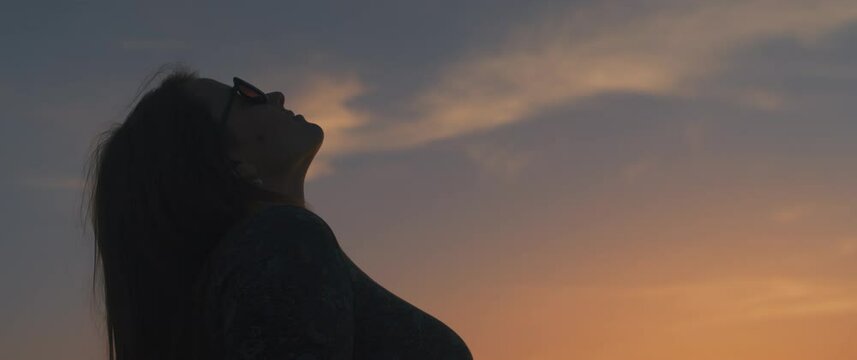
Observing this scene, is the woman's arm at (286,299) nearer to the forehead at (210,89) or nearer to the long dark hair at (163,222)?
the long dark hair at (163,222)

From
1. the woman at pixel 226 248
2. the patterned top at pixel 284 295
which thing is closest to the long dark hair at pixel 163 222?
the woman at pixel 226 248

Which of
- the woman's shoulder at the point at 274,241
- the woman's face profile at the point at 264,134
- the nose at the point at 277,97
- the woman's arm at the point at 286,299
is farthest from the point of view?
the nose at the point at 277,97

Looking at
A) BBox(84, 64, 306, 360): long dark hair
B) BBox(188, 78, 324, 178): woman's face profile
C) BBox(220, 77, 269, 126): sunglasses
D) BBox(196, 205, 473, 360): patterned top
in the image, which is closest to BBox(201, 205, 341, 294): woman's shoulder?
BBox(196, 205, 473, 360): patterned top

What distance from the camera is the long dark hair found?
3328mm

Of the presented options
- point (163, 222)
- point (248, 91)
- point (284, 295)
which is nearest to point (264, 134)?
point (248, 91)

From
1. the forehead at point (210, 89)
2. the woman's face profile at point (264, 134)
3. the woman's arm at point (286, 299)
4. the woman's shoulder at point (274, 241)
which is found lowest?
the woman's arm at point (286, 299)

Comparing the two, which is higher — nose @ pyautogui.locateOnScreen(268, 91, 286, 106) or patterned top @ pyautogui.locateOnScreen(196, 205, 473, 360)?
nose @ pyautogui.locateOnScreen(268, 91, 286, 106)

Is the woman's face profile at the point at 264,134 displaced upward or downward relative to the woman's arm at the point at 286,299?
upward

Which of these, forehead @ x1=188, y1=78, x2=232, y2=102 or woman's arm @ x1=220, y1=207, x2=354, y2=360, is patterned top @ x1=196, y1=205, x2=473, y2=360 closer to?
woman's arm @ x1=220, y1=207, x2=354, y2=360

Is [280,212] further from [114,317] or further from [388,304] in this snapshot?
[114,317]

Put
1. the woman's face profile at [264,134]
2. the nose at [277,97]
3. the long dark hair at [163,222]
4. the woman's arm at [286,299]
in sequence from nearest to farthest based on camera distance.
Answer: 1. the woman's arm at [286,299]
2. the long dark hair at [163,222]
3. the woman's face profile at [264,134]
4. the nose at [277,97]

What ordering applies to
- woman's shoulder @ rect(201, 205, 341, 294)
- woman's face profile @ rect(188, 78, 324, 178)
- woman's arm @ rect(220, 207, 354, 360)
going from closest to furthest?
woman's arm @ rect(220, 207, 354, 360), woman's shoulder @ rect(201, 205, 341, 294), woman's face profile @ rect(188, 78, 324, 178)

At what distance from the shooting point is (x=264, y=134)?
12.2ft

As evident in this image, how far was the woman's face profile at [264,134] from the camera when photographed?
3627mm
